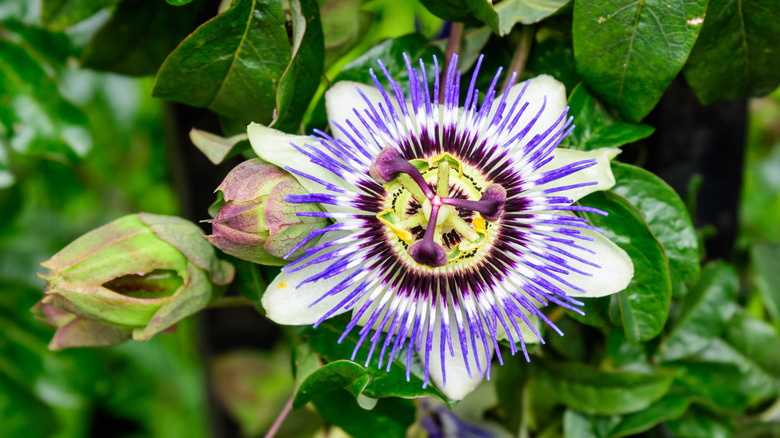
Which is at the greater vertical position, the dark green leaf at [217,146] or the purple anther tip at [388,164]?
the purple anther tip at [388,164]

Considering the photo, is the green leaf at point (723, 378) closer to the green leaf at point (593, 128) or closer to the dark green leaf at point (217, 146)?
the green leaf at point (593, 128)

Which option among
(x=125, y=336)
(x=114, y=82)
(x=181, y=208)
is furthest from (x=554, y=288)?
(x=114, y=82)

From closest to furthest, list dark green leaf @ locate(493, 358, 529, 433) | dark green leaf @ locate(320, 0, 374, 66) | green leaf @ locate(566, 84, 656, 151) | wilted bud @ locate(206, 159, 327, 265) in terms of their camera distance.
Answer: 1. wilted bud @ locate(206, 159, 327, 265)
2. green leaf @ locate(566, 84, 656, 151)
3. dark green leaf @ locate(320, 0, 374, 66)
4. dark green leaf @ locate(493, 358, 529, 433)

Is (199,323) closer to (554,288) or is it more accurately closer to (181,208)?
(181,208)

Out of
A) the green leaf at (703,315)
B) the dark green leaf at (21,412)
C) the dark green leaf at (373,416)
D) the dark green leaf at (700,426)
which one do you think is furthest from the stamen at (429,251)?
the dark green leaf at (21,412)

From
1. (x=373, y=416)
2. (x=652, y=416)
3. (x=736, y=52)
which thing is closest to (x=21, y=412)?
(x=373, y=416)

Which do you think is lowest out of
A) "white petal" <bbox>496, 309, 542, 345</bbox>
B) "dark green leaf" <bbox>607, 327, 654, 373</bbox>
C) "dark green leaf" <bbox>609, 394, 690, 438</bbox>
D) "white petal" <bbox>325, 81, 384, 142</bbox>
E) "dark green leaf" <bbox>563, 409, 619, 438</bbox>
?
"dark green leaf" <bbox>563, 409, 619, 438</bbox>

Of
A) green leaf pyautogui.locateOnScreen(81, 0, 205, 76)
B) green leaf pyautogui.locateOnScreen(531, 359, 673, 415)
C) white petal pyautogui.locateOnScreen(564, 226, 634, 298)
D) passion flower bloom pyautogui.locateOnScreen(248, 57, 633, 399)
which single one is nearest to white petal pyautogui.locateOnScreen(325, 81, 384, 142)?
passion flower bloom pyautogui.locateOnScreen(248, 57, 633, 399)

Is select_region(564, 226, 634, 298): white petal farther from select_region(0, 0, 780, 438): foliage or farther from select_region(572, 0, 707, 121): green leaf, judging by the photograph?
select_region(572, 0, 707, 121): green leaf
